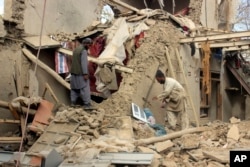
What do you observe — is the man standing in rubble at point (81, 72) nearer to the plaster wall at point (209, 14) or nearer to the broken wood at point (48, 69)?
the broken wood at point (48, 69)

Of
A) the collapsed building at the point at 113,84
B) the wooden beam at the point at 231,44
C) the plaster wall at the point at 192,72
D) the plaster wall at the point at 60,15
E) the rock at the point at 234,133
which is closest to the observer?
the collapsed building at the point at 113,84

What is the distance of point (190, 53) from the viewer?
11516 millimetres

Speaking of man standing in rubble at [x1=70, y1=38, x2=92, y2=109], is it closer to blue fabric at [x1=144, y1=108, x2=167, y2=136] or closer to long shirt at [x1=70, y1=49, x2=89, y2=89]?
long shirt at [x1=70, y1=49, x2=89, y2=89]

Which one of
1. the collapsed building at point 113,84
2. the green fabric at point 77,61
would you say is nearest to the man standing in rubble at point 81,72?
the green fabric at point 77,61

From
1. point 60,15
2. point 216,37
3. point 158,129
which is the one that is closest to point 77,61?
point 158,129

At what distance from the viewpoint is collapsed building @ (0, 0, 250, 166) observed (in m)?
6.54

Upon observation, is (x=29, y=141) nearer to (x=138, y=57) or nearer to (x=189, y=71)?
(x=138, y=57)

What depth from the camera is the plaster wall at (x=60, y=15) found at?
997 centimetres

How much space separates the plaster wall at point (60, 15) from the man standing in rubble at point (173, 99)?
3484 millimetres

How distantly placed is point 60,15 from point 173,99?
4.36m

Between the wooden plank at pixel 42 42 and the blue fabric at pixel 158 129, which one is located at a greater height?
the wooden plank at pixel 42 42

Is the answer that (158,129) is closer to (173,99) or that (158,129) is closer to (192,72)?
(173,99)

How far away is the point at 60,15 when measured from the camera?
36.6 ft

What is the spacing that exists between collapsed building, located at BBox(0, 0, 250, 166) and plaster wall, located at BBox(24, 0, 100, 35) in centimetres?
3
